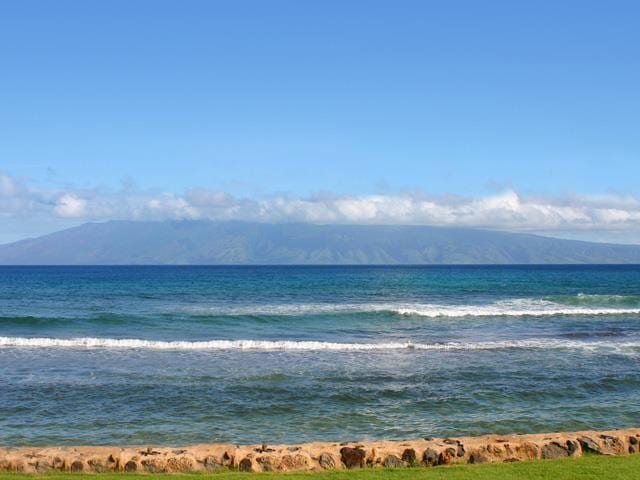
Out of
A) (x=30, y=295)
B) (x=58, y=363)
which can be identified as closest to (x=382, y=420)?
(x=58, y=363)

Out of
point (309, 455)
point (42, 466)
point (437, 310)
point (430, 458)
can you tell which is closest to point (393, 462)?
point (430, 458)

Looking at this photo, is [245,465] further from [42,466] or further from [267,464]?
[42,466]

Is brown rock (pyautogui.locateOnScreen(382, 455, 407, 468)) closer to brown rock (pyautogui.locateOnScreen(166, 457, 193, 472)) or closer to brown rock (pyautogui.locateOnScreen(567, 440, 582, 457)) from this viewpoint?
brown rock (pyautogui.locateOnScreen(567, 440, 582, 457))

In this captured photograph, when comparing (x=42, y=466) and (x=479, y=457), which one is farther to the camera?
(x=479, y=457)

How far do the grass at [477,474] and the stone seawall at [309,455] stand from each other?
1.17ft

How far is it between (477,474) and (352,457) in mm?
2092

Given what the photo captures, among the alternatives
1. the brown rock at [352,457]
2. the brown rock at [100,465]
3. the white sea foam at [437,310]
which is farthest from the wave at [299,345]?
the brown rock at [100,465]

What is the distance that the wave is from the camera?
92.7ft

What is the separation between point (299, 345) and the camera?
2916 cm

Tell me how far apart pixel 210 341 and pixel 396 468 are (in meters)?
21.0

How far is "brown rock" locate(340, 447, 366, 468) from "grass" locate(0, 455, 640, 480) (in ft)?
1.50

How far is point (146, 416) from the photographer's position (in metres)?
16.1

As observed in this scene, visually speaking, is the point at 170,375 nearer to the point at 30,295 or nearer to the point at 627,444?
the point at 627,444

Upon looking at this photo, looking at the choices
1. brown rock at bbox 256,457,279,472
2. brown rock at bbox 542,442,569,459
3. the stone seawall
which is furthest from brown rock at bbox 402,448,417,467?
brown rock at bbox 542,442,569,459
